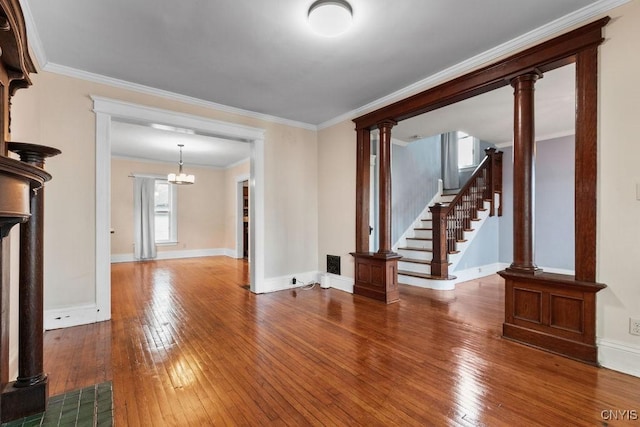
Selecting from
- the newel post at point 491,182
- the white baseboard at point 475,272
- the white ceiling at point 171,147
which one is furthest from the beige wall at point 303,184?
the newel post at point 491,182

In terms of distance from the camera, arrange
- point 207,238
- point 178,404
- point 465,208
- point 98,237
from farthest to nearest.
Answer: point 207,238, point 465,208, point 98,237, point 178,404

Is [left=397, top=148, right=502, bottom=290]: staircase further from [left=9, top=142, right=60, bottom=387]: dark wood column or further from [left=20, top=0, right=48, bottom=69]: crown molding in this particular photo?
[left=20, top=0, right=48, bottom=69]: crown molding

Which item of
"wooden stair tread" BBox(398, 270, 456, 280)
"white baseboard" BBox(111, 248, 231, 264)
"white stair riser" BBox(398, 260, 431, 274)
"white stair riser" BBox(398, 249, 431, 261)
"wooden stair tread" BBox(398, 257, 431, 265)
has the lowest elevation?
"white baseboard" BBox(111, 248, 231, 264)

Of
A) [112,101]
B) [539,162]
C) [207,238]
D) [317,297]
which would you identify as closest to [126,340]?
[317,297]

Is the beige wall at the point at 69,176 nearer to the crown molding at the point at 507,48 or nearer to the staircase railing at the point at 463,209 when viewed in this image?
the crown molding at the point at 507,48

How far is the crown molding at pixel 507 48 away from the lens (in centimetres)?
220

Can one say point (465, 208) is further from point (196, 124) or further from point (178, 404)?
point (178, 404)

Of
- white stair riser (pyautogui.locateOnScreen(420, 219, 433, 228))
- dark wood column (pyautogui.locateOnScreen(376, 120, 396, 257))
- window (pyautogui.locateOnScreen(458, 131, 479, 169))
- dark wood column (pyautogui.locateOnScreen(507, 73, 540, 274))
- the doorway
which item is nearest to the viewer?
dark wood column (pyautogui.locateOnScreen(507, 73, 540, 274))

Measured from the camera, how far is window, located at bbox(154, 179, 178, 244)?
801 cm

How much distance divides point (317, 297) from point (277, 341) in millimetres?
1542

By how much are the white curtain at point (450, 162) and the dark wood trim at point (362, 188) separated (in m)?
3.64

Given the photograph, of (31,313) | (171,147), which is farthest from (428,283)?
(171,147)

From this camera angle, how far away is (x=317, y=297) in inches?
163

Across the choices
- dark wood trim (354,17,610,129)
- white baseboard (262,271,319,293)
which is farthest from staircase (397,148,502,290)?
dark wood trim (354,17,610,129)
